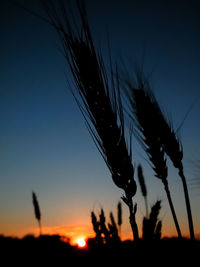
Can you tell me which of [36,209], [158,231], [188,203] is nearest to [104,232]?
[158,231]

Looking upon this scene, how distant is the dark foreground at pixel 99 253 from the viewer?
1058 millimetres

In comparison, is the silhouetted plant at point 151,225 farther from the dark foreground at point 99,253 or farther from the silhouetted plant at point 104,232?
Answer: the silhouetted plant at point 104,232

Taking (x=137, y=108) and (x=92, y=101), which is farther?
(x=137, y=108)

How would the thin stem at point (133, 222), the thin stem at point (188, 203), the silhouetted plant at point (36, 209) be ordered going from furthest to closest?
the silhouetted plant at point (36, 209) < the thin stem at point (188, 203) < the thin stem at point (133, 222)

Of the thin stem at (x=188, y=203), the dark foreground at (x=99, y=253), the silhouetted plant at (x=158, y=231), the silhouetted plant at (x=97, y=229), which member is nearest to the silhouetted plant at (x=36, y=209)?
the dark foreground at (x=99, y=253)

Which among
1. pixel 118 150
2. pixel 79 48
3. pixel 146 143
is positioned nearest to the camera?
pixel 118 150

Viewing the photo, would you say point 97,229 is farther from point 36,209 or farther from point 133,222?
point 36,209

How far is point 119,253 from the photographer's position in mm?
1143

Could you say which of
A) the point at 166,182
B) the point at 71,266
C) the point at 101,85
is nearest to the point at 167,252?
the point at 71,266

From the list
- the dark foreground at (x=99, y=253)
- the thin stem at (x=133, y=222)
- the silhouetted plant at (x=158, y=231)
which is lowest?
the dark foreground at (x=99, y=253)

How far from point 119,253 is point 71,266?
57 centimetres

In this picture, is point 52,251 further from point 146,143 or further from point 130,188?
point 146,143

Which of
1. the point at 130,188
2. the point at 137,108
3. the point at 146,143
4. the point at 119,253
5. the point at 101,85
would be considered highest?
the point at 137,108

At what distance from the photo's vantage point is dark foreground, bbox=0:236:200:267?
106 cm
